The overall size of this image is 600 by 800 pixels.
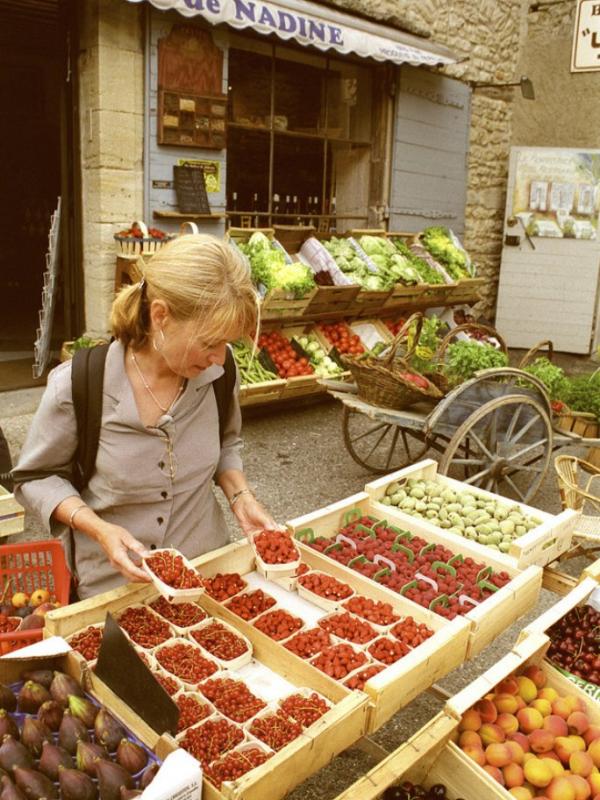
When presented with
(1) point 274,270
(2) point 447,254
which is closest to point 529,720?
(1) point 274,270

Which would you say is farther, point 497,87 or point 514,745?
point 497,87

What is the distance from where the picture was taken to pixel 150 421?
2.24 m

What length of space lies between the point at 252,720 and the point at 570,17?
11.9 meters

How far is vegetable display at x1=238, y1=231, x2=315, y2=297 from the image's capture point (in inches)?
260

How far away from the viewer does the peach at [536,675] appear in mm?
2459

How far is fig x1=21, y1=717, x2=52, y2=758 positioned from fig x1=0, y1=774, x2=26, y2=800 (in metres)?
0.14

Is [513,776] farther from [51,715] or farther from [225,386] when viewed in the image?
[225,386]

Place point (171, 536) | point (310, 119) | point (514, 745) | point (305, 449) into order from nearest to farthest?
point (514, 745) < point (171, 536) < point (305, 449) < point (310, 119)

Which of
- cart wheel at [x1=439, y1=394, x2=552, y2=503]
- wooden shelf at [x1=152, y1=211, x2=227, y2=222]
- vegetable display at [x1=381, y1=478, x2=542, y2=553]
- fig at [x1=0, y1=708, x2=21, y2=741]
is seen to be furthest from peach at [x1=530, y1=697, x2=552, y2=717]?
wooden shelf at [x1=152, y1=211, x2=227, y2=222]

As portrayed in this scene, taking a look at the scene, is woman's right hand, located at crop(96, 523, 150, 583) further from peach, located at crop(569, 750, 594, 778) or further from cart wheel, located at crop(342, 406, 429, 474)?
cart wheel, located at crop(342, 406, 429, 474)

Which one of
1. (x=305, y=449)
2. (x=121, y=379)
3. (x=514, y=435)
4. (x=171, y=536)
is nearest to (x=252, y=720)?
(x=171, y=536)

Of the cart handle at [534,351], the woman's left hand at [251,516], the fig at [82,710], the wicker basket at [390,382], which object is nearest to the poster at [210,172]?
the wicker basket at [390,382]

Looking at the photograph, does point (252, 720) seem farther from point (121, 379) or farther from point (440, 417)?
point (440, 417)

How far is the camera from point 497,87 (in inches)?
440
